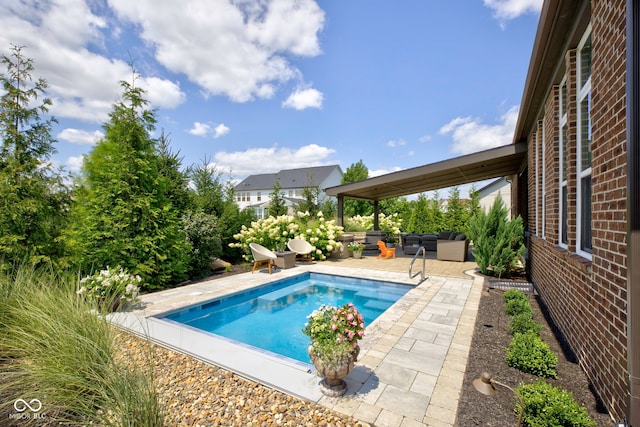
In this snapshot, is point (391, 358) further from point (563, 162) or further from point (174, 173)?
point (174, 173)

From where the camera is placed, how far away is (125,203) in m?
6.53

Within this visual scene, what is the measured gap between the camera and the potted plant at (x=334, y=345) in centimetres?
252

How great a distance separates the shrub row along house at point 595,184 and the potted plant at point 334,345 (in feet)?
6.14

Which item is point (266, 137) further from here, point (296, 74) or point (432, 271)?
point (432, 271)

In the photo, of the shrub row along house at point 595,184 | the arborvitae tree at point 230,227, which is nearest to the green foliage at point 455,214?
the shrub row along house at point 595,184

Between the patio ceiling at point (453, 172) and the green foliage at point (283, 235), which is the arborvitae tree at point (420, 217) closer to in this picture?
the patio ceiling at point (453, 172)

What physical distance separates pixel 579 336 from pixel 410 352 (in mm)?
1791

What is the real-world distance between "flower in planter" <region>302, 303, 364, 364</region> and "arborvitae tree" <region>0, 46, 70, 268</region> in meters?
5.91

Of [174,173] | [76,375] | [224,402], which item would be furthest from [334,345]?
[174,173]

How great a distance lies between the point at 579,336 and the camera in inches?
119

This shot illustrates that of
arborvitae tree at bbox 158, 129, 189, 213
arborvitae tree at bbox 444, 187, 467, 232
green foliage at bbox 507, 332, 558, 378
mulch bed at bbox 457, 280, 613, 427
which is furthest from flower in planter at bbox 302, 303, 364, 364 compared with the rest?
arborvitae tree at bbox 444, 187, 467, 232

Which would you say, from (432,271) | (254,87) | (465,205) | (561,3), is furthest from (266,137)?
(561,3)

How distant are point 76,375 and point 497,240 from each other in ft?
27.5

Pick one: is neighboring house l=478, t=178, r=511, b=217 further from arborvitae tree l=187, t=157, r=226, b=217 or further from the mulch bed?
the mulch bed
